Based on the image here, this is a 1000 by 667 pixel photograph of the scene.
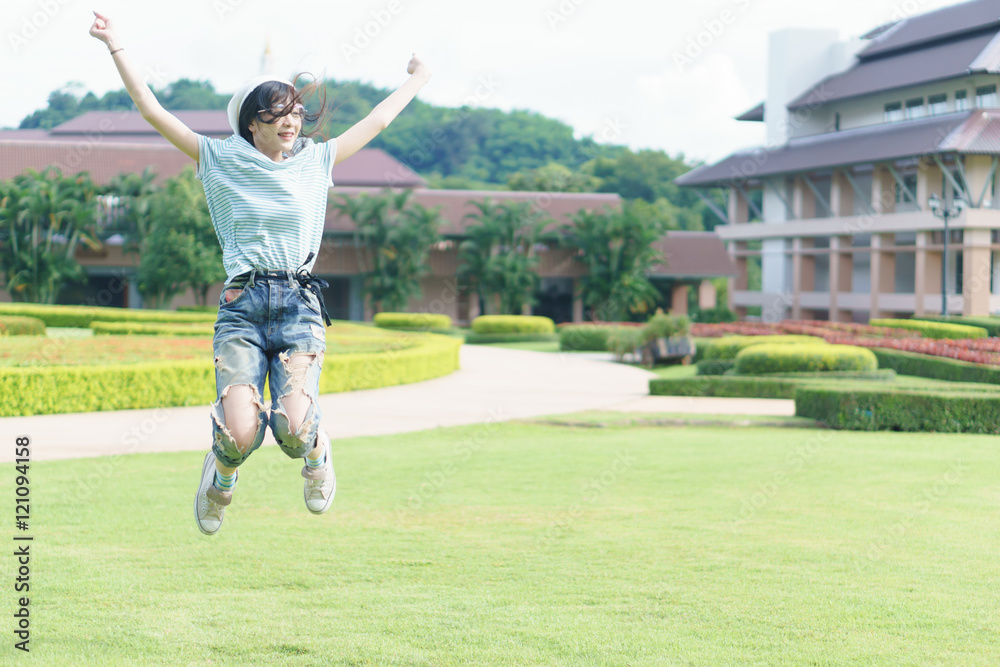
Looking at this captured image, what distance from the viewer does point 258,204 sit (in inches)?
155

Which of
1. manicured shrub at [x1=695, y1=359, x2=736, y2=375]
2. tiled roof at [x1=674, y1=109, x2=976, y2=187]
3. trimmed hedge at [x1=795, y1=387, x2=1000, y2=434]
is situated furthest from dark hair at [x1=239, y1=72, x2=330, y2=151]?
tiled roof at [x1=674, y1=109, x2=976, y2=187]

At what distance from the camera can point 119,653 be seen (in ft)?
15.3

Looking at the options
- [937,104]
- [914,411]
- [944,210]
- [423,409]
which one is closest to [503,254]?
[944,210]

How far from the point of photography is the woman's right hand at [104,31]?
148 inches

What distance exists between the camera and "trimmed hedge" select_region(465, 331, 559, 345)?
37.0 meters

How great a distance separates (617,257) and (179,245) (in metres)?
18.1

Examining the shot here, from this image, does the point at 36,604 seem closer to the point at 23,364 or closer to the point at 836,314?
the point at 23,364

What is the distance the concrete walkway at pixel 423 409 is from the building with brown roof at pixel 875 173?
15529 millimetres

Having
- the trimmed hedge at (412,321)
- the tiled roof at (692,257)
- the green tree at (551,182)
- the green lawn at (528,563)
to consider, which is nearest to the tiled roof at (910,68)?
the tiled roof at (692,257)

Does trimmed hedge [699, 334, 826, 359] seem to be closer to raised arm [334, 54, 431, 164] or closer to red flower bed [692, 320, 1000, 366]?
red flower bed [692, 320, 1000, 366]

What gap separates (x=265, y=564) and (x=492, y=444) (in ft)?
19.8

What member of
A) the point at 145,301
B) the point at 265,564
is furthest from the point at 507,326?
the point at 265,564

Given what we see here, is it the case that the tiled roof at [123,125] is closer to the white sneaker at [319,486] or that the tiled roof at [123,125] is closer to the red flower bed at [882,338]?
the red flower bed at [882,338]

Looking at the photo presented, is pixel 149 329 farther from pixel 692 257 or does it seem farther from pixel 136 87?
pixel 692 257
